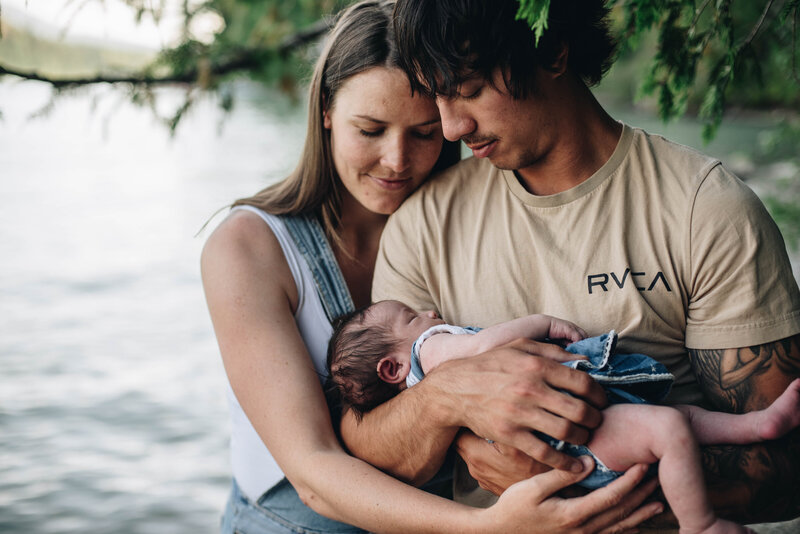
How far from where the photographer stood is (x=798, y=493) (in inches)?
75.2

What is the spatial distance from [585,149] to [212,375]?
6744 mm

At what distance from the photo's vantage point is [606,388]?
6.20 ft

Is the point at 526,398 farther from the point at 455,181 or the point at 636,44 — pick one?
the point at 636,44

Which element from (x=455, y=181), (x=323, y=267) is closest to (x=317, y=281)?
(x=323, y=267)

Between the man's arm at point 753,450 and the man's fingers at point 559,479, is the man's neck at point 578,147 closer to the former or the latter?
the man's arm at point 753,450

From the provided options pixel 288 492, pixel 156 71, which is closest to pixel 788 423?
pixel 288 492

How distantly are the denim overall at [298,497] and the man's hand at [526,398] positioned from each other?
678mm

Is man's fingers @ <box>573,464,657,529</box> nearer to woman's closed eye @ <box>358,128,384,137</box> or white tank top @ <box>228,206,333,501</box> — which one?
white tank top @ <box>228,206,333,501</box>

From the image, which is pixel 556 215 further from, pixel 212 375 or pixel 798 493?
pixel 212 375

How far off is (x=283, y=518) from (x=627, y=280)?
1330 millimetres

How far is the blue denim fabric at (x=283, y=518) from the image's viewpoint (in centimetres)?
241

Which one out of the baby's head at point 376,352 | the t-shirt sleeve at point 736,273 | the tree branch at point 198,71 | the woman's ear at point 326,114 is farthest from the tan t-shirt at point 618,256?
the tree branch at point 198,71

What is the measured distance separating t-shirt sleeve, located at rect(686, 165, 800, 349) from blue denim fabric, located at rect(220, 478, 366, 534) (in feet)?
4.19

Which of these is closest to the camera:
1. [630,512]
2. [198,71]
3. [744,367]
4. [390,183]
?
[630,512]
